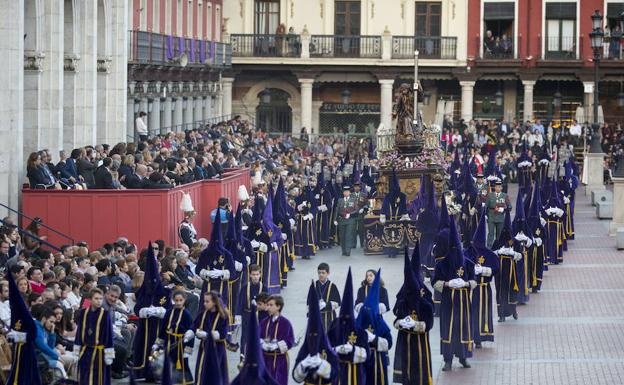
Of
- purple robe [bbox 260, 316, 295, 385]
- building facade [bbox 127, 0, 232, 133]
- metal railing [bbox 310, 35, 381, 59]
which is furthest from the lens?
metal railing [bbox 310, 35, 381, 59]

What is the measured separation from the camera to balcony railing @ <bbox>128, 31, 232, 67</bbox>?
4078 centimetres

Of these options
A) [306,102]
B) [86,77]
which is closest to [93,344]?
[86,77]

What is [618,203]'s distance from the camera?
114 feet

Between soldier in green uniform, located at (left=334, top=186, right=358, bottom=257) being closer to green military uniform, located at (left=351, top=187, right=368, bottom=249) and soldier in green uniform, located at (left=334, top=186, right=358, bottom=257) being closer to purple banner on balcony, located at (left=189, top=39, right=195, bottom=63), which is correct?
green military uniform, located at (left=351, top=187, right=368, bottom=249)

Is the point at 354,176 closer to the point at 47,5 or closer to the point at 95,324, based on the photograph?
the point at 47,5

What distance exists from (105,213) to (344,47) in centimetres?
3376

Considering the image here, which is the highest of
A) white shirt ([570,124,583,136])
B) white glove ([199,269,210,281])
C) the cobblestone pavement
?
white shirt ([570,124,583,136])

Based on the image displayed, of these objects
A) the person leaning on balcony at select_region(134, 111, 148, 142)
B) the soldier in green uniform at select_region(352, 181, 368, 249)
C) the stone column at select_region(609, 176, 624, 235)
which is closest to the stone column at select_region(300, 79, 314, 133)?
the person leaning on balcony at select_region(134, 111, 148, 142)

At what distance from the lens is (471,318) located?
21.7 m

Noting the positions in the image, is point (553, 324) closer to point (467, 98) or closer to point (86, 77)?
point (86, 77)

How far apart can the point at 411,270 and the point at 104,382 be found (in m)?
3.93

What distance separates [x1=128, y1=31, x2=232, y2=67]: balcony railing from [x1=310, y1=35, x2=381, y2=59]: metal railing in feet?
11.6

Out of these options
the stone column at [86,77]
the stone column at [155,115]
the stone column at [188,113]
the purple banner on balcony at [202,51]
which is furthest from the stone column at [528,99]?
the stone column at [86,77]

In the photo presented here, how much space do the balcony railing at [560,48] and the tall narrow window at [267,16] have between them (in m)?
10.5
